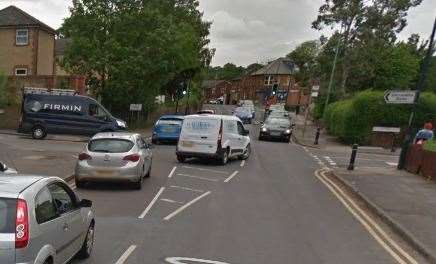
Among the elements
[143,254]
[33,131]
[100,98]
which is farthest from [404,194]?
[100,98]

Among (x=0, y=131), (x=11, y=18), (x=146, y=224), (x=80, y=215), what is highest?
(x=11, y=18)

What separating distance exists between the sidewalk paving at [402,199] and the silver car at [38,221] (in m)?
5.88

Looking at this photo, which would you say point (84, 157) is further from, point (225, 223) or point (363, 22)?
point (363, 22)

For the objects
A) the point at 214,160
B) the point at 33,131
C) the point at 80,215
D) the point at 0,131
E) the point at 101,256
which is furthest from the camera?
the point at 0,131

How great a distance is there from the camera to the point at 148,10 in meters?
38.1

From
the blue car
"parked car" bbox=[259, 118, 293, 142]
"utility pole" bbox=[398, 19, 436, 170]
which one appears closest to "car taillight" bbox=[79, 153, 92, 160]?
"utility pole" bbox=[398, 19, 436, 170]

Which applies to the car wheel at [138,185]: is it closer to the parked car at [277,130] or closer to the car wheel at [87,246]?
the car wheel at [87,246]

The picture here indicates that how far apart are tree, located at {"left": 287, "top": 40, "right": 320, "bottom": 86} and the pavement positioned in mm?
42189

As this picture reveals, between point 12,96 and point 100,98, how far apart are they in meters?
5.85

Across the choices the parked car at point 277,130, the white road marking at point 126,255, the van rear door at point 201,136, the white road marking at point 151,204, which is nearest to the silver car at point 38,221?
the white road marking at point 126,255

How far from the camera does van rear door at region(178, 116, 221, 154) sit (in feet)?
71.3

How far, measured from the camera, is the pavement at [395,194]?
1162 centimetres

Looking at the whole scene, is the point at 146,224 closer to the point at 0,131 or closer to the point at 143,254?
the point at 143,254

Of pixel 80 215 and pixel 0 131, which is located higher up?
pixel 80 215
